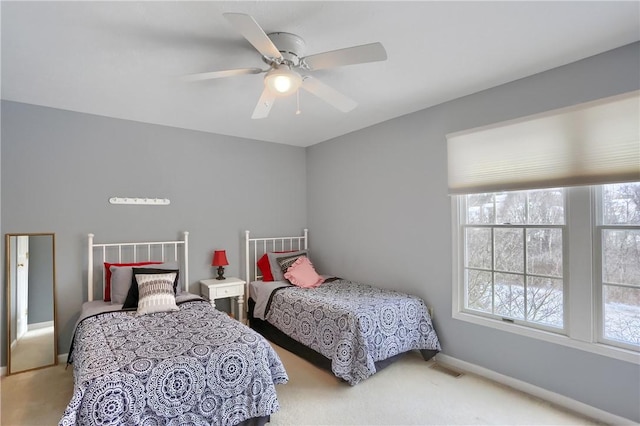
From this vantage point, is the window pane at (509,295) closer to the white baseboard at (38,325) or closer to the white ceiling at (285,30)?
the white ceiling at (285,30)

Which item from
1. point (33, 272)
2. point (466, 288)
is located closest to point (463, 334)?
point (466, 288)

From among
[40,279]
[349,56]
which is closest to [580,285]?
[349,56]

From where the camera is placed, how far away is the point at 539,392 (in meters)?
2.49

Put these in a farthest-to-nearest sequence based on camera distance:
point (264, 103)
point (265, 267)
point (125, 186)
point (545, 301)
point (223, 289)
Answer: point (265, 267)
point (223, 289)
point (125, 186)
point (545, 301)
point (264, 103)

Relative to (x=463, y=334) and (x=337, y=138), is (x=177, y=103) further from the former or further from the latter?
(x=463, y=334)

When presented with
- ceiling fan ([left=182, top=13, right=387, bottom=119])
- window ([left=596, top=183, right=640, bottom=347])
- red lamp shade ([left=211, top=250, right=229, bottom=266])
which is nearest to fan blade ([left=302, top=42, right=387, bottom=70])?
ceiling fan ([left=182, top=13, right=387, bottom=119])

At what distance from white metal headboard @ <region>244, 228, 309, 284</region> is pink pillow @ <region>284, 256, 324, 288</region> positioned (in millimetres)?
592

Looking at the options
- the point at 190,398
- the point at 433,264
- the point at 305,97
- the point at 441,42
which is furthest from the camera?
the point at 433,264

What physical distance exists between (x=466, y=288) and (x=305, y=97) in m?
2.34

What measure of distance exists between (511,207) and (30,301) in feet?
14.7

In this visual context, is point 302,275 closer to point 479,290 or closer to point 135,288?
point 135,288

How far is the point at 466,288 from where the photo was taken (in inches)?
120

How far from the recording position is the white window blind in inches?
83.7

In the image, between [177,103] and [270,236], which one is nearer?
[177,103]
